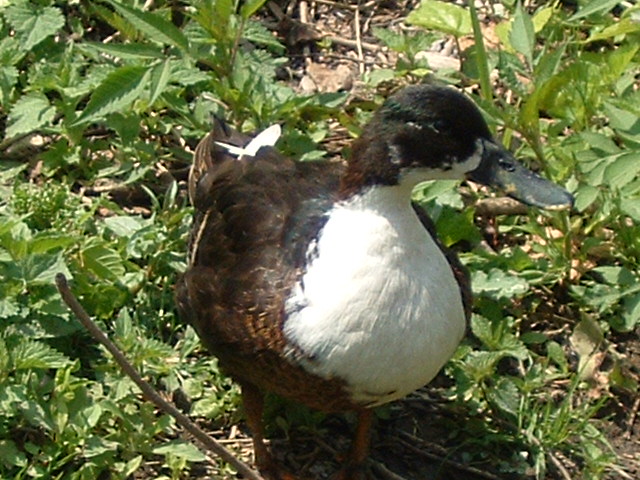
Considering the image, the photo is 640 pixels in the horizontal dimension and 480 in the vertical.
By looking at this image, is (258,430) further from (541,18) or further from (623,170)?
(541,18)

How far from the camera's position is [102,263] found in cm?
463

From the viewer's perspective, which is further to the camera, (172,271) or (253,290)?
(172,271)

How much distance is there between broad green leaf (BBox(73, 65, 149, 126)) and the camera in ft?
15.1

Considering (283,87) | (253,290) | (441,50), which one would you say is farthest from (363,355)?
(441,50)

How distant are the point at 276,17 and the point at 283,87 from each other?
82 centimetres

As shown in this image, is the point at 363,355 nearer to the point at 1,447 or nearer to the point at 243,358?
the point at 243,358

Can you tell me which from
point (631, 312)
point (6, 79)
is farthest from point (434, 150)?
point (6, 79)

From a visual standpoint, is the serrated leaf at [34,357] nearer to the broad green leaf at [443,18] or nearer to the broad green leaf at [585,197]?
the broad green leaf at [585,197]

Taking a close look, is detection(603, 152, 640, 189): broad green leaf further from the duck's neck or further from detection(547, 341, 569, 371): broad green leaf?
the duck's neck

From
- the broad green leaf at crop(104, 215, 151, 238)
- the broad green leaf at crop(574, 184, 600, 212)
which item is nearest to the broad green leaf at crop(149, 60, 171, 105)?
the broad green leaf at crop(104, 215, 151, 238)

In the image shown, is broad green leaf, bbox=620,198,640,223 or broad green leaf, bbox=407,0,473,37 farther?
broad green leaf, bbox=407,0,473,37

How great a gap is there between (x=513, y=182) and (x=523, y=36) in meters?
1.00

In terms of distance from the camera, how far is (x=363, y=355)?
12.3 feet

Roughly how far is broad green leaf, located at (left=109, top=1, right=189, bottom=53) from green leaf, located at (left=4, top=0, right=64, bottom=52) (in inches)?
24.4
